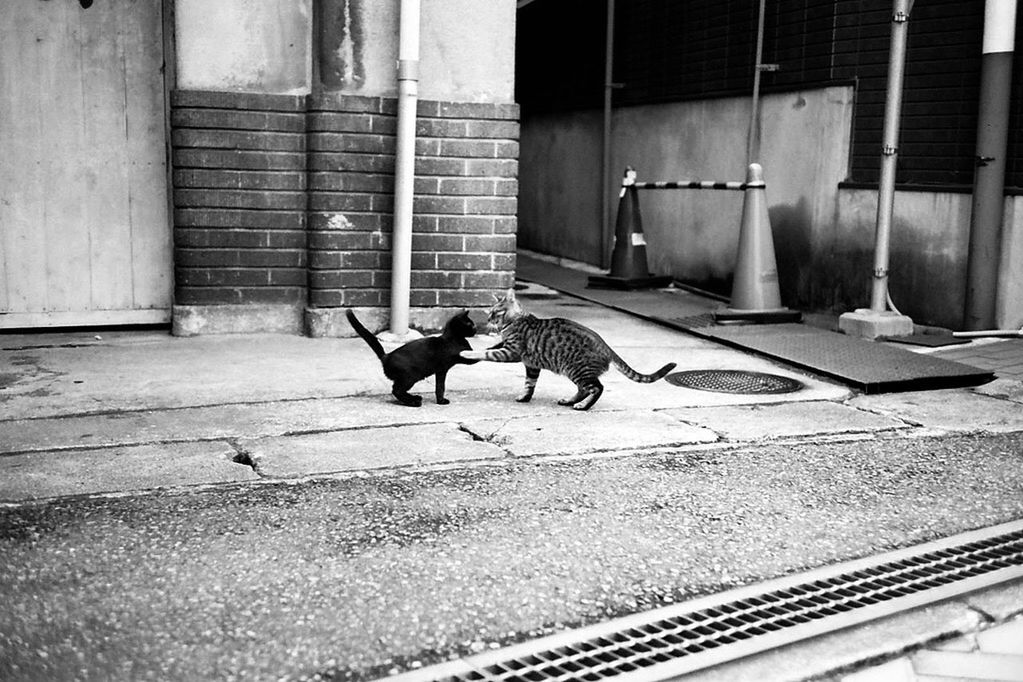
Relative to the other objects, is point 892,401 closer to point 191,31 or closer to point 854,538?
point 854,538

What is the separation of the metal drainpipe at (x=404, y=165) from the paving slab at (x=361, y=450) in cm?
216

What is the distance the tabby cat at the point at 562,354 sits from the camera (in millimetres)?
5461

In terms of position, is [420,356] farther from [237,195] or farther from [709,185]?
[709,185]

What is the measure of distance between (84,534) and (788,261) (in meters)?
6.87

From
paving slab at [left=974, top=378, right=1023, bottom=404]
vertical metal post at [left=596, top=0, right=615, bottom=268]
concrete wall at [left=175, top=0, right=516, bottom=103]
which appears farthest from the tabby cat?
vertical metal post at [left=596, top=0, right=615, bottom=268]

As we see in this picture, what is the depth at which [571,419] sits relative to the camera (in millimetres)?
5340

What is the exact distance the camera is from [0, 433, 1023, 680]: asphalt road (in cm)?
292

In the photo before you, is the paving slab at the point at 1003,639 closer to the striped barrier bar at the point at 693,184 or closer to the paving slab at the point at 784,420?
the paving slab at the point at 784,420

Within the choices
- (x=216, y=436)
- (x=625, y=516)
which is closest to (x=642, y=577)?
(x=625, y=516)

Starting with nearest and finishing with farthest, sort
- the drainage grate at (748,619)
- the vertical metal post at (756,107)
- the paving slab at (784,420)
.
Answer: the drainage grate at (748,619), the paving slab at (784,420), the vertical metal post at (756,107)

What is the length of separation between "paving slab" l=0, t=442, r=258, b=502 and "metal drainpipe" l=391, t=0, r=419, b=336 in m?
2.56

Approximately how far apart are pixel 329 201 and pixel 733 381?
279 centimetres

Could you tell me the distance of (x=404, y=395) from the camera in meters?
5.47

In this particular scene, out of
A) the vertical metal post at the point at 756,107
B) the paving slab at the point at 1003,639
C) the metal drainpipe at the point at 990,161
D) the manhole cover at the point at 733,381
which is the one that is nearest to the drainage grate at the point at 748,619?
the paving slab at the point at 1003,639
